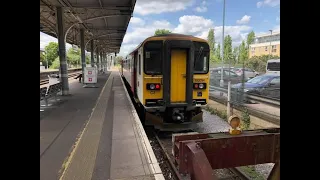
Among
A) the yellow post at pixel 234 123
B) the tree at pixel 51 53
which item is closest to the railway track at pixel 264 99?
the yellow post at pixel 234 123

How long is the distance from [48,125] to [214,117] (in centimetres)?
644

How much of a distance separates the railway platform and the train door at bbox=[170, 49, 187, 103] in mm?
1395

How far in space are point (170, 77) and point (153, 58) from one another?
739mm

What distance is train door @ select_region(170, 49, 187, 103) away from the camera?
7691mm

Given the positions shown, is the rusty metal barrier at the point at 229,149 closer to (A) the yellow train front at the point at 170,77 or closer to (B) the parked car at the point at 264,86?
(A) the yellow train front at the point at 170,77

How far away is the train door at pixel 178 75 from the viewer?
25.2ft

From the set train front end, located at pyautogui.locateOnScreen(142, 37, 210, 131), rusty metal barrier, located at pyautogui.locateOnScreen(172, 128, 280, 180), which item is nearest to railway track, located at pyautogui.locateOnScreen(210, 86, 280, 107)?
train front end, located at pyautogui.locateOnScreen(142, 37, 210, 131)

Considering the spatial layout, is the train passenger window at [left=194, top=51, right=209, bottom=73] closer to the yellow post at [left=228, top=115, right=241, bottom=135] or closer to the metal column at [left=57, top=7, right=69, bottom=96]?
the yellow post at [left=228, top=115, right=241, bottom=135]

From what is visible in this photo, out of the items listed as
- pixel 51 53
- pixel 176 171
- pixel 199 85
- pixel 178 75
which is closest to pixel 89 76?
pixel 178 75

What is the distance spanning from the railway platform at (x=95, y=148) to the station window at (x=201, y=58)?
8.00ft
